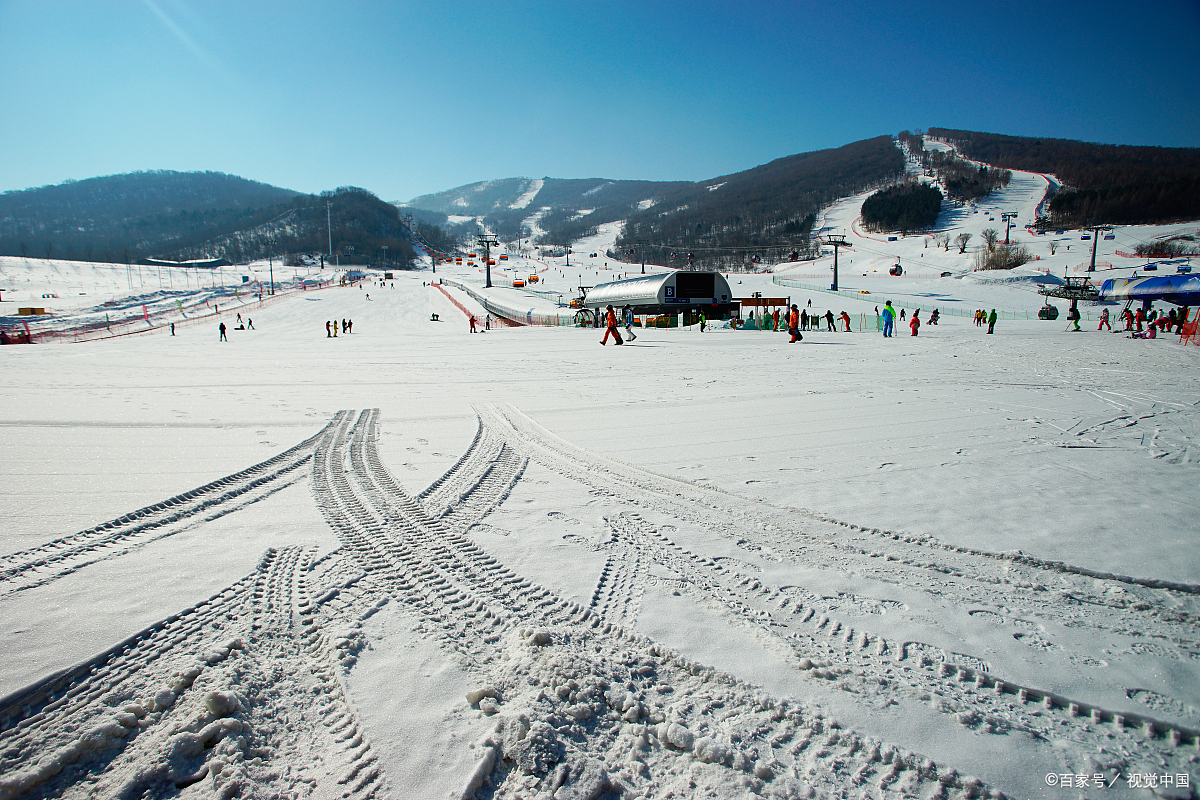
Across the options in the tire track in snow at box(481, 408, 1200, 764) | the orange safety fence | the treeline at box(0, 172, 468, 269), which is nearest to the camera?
the tire track in snow at box(481, 408, 1200, 764)

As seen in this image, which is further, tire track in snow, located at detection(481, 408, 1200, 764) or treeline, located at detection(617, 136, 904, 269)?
treeline, located at detection(617, 136, 904, 269)

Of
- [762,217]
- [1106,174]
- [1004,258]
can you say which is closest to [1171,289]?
[1004,258]

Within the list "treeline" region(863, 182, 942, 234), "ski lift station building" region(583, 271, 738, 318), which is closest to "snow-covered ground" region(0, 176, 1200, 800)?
"ski lift station building" region(583, 271, 738, 318)

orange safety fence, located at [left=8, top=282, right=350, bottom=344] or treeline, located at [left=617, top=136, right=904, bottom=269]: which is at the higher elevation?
treeline, located at [left=617, top=136, right=904, bottom=269]

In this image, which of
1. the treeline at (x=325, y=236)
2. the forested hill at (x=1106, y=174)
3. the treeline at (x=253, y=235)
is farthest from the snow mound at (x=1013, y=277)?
the treeline at (x=253, y=235)

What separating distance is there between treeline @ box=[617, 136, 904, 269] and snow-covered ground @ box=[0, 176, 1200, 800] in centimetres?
10628

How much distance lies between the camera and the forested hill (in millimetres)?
91438

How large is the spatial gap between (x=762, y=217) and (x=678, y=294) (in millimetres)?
134437

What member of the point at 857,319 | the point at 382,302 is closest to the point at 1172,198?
the point at 857,319

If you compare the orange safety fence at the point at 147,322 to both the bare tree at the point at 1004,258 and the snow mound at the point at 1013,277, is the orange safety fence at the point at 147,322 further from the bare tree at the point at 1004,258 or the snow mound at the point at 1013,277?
the bare tree at the point at 1004,258

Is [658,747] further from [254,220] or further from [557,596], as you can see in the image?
[254,220]

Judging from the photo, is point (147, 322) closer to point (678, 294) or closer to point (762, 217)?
point (678, 294)

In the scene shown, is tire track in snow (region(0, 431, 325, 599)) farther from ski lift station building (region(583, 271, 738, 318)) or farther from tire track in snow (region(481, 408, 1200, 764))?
ski lift station building (region(583, 271, 738, 318))

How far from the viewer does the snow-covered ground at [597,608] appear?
190cm
